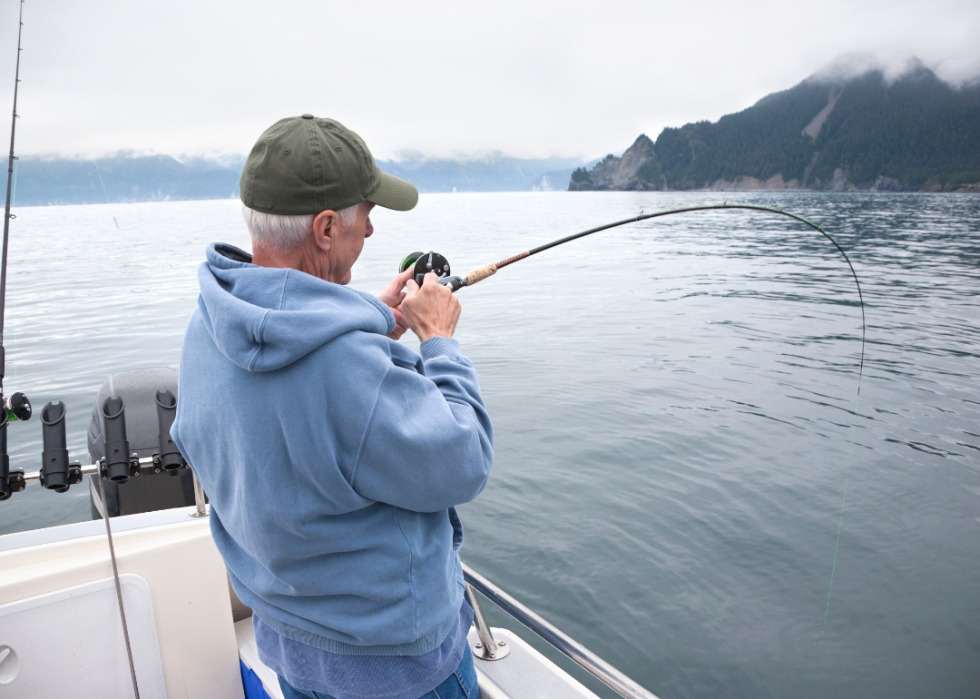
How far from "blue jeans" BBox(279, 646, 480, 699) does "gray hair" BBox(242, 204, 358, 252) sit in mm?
790

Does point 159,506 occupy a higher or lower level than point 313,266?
lower

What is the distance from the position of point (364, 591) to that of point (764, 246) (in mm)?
21560

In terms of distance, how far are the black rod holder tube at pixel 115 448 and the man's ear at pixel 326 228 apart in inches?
46.7

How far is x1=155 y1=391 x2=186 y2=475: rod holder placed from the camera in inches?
74.6

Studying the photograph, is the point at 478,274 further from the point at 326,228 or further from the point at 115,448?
the point at 115,448

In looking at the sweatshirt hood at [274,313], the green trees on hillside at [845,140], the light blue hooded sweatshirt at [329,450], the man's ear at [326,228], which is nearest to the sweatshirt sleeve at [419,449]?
the light blue hooded sweatshirt at [329,450]

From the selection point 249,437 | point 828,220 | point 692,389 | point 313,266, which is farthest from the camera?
point 828,220

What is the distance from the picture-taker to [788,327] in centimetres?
948

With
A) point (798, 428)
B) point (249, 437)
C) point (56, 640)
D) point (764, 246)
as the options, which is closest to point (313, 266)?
point (249, 437)

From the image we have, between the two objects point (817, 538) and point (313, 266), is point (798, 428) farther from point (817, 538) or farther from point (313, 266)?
point (313, 266)

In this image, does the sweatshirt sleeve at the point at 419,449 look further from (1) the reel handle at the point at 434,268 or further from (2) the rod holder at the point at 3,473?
(2) the rod holder at the point at 3,473

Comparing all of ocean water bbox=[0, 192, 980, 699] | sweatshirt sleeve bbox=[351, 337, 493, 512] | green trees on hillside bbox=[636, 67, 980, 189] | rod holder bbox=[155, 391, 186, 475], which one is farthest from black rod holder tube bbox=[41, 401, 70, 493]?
green trees on hillside bbox=[636, 67, 980, 189]

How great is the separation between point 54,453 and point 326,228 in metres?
1.27

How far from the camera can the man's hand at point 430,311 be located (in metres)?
1.17
